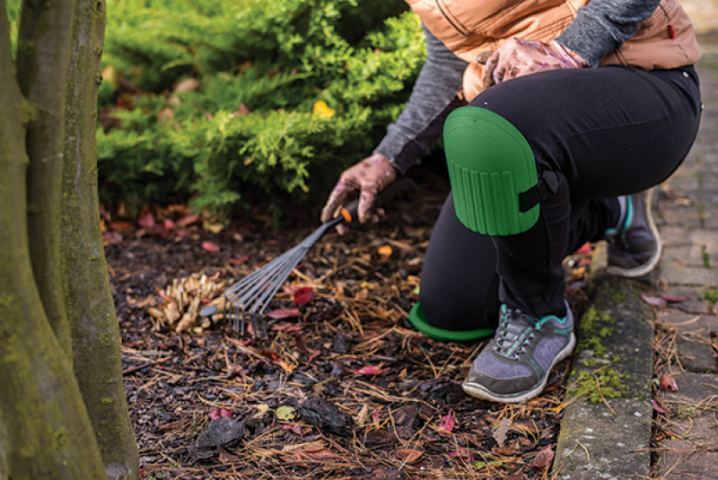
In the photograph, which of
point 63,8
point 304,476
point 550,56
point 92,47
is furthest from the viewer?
point 550,56

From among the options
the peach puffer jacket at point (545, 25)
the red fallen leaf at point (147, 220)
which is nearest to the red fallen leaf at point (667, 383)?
the peach puffer jacket at point (545, 25)

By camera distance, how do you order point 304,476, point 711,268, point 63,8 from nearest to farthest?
1. point 63,8
2. point 304,476
3. point 711,268

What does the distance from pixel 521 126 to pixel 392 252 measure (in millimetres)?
1103

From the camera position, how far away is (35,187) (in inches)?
35.6

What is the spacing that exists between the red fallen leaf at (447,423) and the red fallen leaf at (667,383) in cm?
53

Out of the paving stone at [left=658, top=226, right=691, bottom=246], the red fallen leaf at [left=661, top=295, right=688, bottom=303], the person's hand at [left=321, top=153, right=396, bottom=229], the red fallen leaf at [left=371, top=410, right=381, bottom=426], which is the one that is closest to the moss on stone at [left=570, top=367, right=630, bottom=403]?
the red fallen leaf at [left=371, top=410, right=381, bottom=426]

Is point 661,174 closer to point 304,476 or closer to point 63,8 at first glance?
point 304,476

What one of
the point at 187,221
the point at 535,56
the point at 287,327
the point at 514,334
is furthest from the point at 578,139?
the point at 187,221

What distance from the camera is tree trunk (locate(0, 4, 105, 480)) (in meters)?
0.84

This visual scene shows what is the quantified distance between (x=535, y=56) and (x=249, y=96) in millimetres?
1281

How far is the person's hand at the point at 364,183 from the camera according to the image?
1.91 metres

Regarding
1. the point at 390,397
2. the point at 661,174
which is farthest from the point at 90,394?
the point at 661,174

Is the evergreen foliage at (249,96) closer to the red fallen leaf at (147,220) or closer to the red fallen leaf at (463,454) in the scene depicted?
the red fallen leaf at (147,220)

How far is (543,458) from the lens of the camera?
1.40 meters
